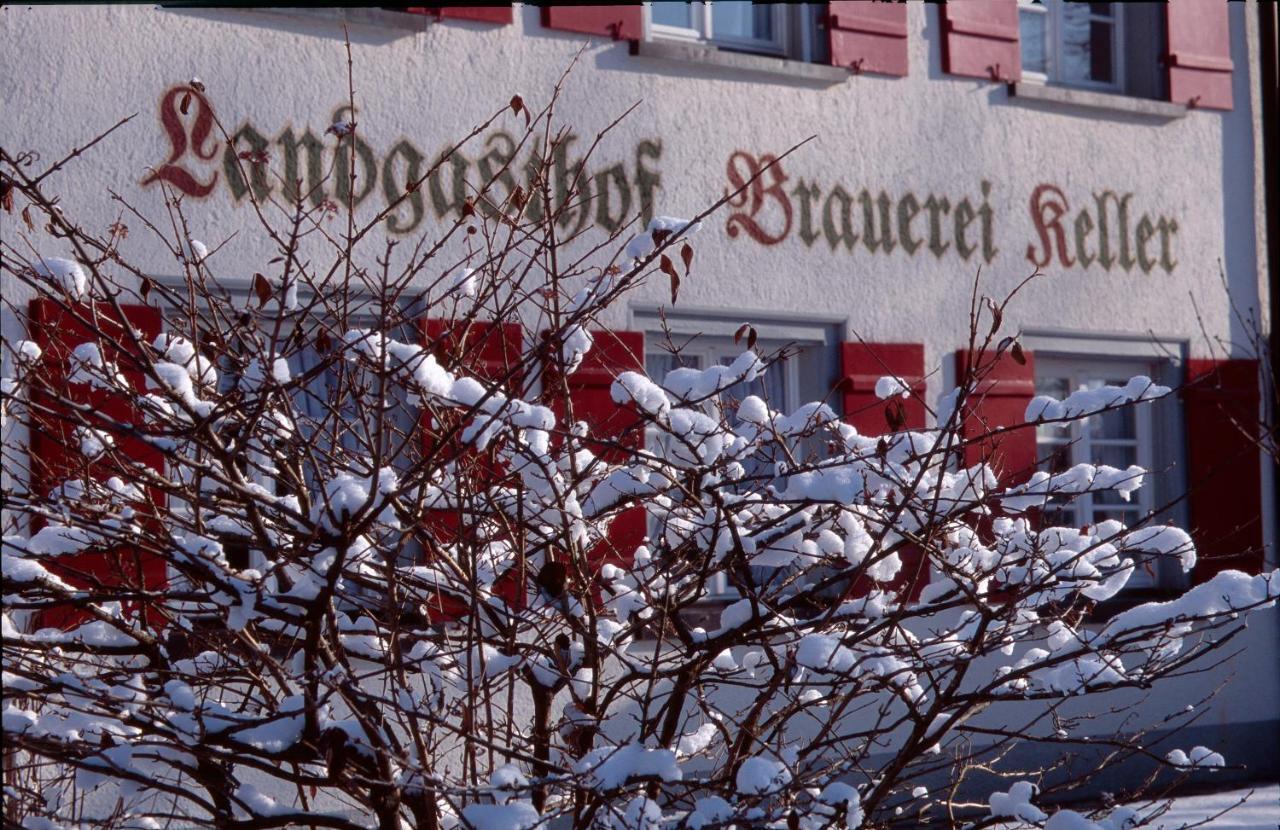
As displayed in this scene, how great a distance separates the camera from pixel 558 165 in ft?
26.9

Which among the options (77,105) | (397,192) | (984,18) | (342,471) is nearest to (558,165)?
(397,192)

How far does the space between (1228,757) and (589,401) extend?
455 cm

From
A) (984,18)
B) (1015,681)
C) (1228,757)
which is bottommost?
(1228,757)

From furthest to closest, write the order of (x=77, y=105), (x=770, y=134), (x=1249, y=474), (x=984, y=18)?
(x=1249, y=474) < (x=984, y=18) < (x=770, y=134) < (x=77, y=105)

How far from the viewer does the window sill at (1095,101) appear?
32.4 ft

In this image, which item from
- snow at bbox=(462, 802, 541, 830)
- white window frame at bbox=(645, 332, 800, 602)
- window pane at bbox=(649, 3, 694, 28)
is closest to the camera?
snow at bbox=(462, 802, 541, 830)

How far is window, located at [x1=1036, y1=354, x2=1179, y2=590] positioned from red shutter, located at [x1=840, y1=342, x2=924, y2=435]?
3.71 ft

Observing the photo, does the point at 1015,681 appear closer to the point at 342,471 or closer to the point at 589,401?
the point at 342,471

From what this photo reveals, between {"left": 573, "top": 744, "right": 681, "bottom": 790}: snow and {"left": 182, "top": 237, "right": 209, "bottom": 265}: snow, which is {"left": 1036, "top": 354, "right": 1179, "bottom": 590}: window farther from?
{"left": 573, "top": 744, "right": 681, "bottom": 790}: snow

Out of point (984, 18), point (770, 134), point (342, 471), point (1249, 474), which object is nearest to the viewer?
point (342, 471)

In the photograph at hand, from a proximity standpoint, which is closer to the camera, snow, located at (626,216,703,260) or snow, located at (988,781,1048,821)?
snow, located at (626,216,703,260)

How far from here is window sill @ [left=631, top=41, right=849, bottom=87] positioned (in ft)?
28.3

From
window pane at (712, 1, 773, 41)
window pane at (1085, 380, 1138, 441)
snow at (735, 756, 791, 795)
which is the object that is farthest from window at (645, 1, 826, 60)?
snow at (735, 756, 791, 795)

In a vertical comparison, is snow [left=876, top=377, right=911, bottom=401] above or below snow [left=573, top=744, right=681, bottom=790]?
above
